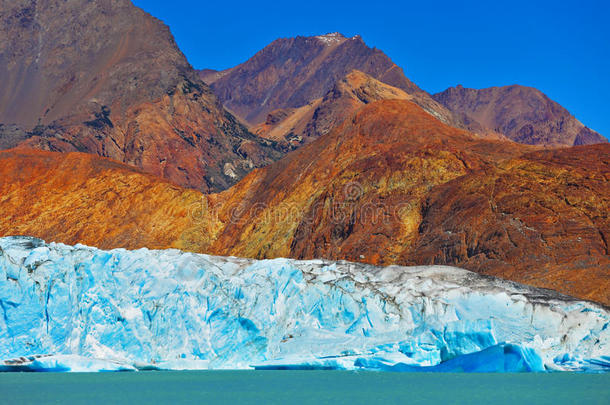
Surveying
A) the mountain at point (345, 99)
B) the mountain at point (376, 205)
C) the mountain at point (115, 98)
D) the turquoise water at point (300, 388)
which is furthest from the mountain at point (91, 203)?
the mountain at point (345, 99)

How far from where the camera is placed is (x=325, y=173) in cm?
8675

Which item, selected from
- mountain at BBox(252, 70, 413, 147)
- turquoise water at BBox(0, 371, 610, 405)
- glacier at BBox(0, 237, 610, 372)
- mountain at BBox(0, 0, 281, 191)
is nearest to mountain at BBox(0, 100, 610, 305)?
glacier at BBox(0, 237, 610, 372)

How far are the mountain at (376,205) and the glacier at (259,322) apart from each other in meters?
18.5

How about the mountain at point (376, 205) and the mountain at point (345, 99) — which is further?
the mountain at point (345, 99)

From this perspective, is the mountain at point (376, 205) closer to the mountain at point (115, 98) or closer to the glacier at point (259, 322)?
the glacier at point (259, 322)

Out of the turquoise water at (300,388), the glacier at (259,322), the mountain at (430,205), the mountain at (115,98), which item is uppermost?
the mountain at (115,98)

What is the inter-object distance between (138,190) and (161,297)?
2604 inches

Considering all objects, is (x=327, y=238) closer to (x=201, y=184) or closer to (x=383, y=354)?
(x=383, y=354)

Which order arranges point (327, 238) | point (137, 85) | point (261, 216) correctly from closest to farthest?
point (327, 238) → point (261, 216) → point (137, 85)

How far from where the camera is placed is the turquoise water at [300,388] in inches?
1072

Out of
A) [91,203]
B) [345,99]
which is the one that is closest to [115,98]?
[345,99]

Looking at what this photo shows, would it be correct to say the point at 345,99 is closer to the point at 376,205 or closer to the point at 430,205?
the point at 376,205

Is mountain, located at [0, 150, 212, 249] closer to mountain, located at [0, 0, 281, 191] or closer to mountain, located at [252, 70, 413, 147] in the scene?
mountain, located at [0, 0, 281, 191]

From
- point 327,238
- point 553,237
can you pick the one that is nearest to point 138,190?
point 327,238
